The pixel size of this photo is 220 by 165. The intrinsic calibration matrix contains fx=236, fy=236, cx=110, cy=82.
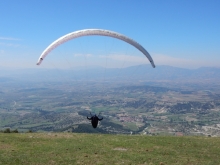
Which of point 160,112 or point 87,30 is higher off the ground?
point 87,30

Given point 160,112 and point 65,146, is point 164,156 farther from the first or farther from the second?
point 160,112

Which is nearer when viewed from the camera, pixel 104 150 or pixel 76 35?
pixel 104 150

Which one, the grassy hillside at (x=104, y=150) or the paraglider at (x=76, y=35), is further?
the paraglider at (x=76, y=35)

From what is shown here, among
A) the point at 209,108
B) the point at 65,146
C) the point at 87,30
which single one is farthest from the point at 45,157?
the point at 209,108

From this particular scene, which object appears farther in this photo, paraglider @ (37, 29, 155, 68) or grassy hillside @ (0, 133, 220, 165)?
paraglider @ (37, 29, 155, 68)

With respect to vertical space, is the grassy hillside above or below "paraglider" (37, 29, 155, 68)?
below

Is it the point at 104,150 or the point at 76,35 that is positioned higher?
the point at 76,35

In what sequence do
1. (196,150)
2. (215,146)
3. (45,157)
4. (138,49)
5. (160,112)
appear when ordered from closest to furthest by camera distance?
(45,157), (196,150), (215,146), (138,49), (160,112)

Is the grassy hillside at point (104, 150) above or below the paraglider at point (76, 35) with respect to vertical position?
below
